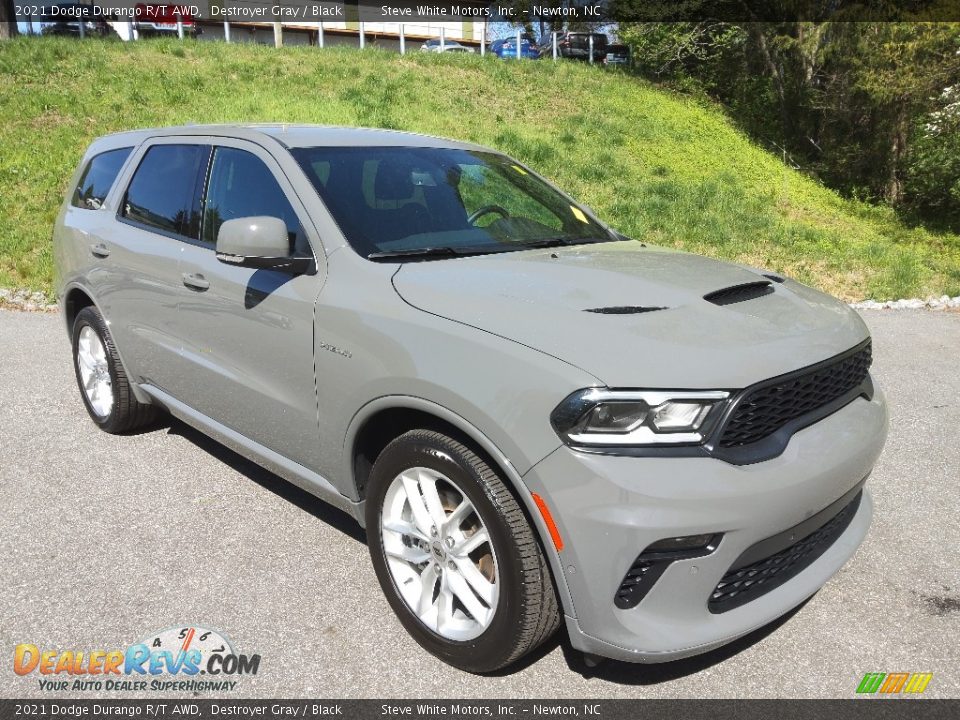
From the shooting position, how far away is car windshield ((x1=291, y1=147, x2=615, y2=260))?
310cm

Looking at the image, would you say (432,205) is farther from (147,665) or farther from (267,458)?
(147,665)

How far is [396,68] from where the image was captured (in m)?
19.0

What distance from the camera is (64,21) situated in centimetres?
2275

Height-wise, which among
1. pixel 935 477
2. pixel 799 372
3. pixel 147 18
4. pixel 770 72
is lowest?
pixel 935 477

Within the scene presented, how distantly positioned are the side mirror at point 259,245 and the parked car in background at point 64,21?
899 inches

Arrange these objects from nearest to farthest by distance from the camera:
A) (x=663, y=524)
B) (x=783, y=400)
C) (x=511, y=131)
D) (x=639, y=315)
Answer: (x=663, y=524)
(x=783, y=400)
(x=639, y=315)
(x=511, y=131)

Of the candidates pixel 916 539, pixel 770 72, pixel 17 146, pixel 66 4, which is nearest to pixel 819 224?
pixel 770 72

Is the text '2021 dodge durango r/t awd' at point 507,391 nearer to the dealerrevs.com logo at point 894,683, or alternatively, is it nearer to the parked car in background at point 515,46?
the dealerrevs.com logo at point 894,683

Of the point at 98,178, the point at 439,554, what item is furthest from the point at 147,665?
the point at 98,178

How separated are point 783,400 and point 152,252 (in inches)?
121

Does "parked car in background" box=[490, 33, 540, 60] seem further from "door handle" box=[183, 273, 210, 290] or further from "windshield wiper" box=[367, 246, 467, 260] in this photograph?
"windshield wiper" box=[367, 246, 467, 260]

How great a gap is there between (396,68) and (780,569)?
1854 centimetres

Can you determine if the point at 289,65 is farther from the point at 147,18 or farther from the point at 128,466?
the point at 128,466

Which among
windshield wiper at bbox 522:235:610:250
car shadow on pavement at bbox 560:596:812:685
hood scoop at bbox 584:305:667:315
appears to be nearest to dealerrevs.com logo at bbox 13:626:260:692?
car shadow on pavement at bbox 560:596:812:685
